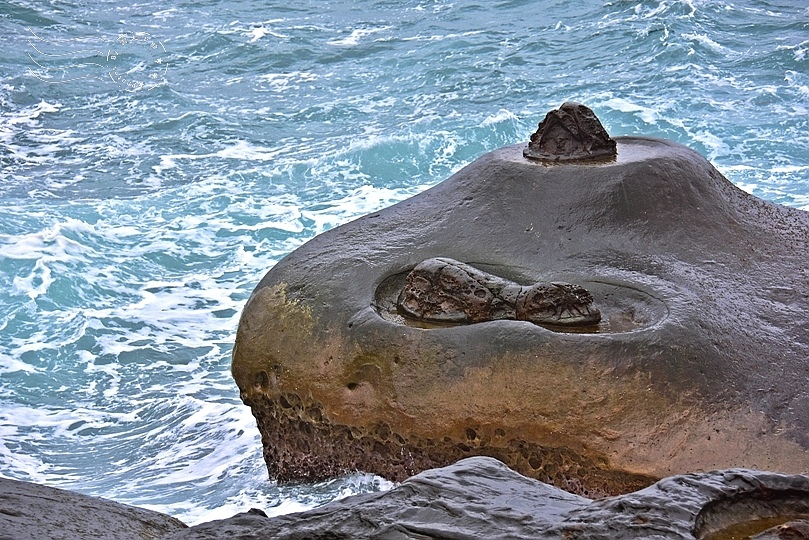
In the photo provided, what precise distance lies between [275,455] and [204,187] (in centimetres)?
529

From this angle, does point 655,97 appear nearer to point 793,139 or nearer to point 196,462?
point 793,139

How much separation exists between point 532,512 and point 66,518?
1.34 metres

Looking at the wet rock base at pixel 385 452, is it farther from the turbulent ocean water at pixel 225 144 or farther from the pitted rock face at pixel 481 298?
the pitted rock face at pixel 481 298

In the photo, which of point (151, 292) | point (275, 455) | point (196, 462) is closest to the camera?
point (275, 455)

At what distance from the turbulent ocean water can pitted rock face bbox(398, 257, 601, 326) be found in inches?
29.3

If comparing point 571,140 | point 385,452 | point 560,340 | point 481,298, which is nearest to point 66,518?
point 385,452

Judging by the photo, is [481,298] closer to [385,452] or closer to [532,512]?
[385,452]

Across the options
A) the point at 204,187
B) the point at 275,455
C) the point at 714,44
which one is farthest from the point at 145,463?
the point at 714,44

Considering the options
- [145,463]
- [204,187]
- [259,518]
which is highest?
[259,518]

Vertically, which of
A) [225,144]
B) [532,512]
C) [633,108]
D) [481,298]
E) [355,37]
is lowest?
[633,108]

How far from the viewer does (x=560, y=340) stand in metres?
4.04

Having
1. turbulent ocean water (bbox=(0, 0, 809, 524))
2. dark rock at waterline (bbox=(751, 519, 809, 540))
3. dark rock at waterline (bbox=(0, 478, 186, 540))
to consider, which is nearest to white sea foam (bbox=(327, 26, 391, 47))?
turbulent ocean water (bbox=(0, 0, 809, 524))

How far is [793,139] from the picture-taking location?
10.0 meters

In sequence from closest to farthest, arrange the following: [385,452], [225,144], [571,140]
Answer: [385,452], [571,140], [225,144]
